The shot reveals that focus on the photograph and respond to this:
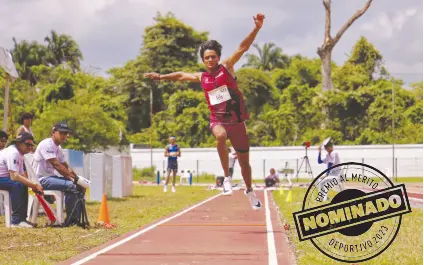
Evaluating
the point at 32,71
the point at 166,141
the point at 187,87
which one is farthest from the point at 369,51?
the point at 32,71

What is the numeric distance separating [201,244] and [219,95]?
1.81 metres

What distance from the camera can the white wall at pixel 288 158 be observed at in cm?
5034

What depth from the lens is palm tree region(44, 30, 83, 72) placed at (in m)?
74.4

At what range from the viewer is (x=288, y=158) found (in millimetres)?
52688

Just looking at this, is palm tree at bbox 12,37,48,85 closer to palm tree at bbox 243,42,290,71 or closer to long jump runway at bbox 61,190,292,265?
palm tree at bbox 243,42,290,71

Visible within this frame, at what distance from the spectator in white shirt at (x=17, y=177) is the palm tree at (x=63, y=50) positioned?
212 feet

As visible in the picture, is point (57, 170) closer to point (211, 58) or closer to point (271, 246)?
point (211, 58)

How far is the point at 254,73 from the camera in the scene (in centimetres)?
6228

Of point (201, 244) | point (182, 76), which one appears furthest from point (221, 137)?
point (201, 244)

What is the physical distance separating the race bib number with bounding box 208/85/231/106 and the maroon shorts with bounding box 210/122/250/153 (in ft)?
1.33

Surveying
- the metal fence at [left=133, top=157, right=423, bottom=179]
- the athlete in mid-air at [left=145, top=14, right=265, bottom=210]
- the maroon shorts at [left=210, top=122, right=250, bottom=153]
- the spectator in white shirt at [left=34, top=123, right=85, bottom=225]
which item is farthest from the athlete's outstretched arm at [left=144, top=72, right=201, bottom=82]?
the metal fence at [left=133, top=157, right=423, bottom=179]

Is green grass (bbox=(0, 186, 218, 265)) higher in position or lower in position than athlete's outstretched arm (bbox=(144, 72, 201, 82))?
lower

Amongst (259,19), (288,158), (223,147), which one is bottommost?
(288,158)

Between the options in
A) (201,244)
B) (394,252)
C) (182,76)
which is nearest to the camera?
(394,252)
